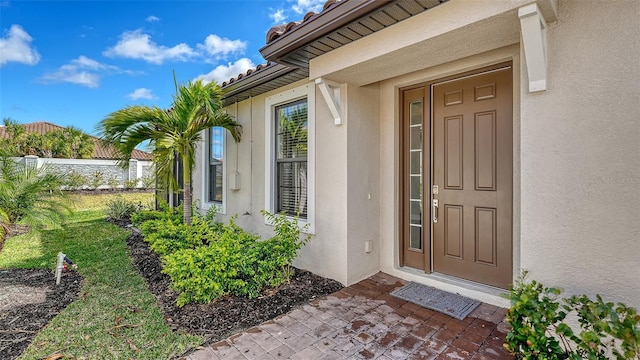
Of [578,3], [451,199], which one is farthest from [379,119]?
[578,3]

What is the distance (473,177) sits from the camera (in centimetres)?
365

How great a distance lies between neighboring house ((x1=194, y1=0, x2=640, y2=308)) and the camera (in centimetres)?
216

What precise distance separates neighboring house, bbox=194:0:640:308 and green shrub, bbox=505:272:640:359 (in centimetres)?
54

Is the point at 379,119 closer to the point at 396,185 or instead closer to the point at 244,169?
the point at 396,185

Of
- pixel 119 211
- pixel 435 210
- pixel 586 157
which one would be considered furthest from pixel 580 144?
pixel 119 211

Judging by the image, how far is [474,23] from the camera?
2.38m

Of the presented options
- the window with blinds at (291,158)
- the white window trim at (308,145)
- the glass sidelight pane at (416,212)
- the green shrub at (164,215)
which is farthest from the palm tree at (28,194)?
the glass sidelight pane at (416,212)

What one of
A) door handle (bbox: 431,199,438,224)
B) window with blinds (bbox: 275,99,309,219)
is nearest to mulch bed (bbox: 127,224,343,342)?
window with blinds (bbox: 275,99,309,219)

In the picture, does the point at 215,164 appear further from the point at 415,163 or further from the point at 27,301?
the point at 415,163

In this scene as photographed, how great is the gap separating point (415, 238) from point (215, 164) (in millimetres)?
4983

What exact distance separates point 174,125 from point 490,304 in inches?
211

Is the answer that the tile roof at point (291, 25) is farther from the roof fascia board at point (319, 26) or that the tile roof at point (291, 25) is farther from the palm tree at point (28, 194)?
the palm tree at point (28, 194)

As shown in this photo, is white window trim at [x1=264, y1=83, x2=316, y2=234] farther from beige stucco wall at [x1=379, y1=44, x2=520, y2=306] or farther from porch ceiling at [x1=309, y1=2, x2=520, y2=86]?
beige stucco wall at [x1=379, y1=44, x2=520, y2=306]

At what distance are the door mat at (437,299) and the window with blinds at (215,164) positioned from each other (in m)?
4.80
